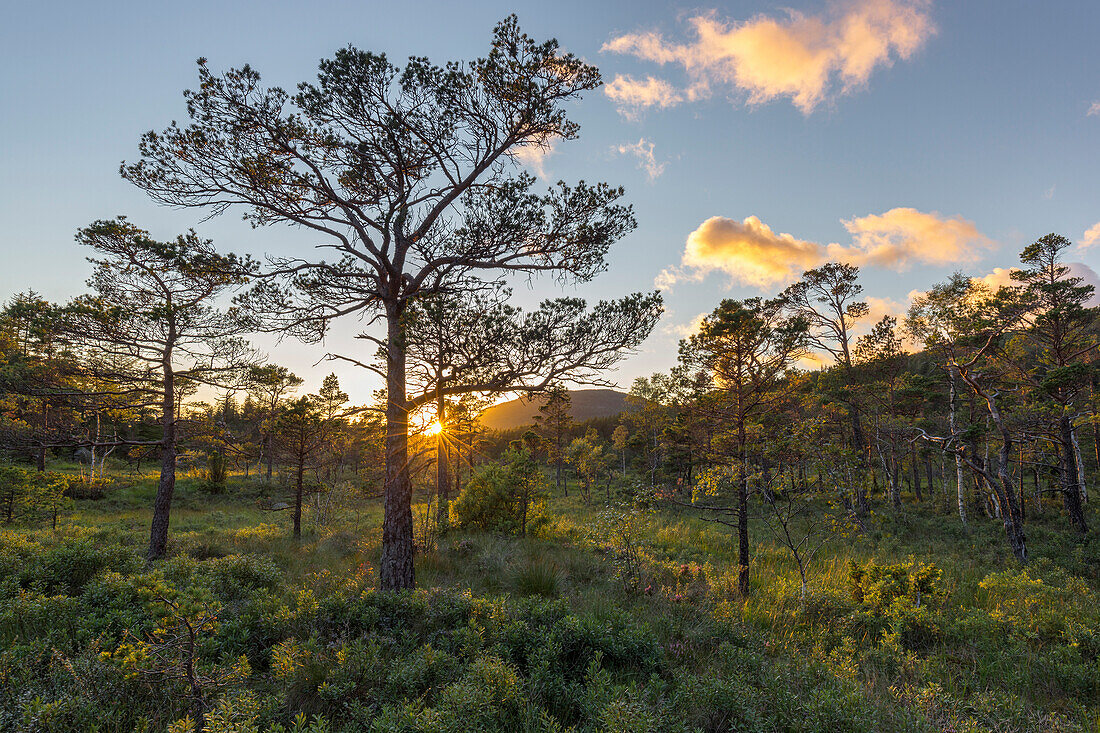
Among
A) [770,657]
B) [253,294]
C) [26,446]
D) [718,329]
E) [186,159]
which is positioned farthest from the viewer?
[26,446]

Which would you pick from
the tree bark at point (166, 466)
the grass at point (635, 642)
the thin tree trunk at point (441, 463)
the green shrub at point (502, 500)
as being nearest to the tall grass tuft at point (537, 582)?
the grass at point (635, 642)

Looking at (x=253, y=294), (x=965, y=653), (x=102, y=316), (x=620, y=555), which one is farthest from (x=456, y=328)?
(x=102, y=316)

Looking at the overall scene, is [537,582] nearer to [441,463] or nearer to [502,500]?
[502,500]

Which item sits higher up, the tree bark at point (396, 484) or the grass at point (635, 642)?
the tree bark at point (396, 484)

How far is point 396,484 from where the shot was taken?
853 centimetres

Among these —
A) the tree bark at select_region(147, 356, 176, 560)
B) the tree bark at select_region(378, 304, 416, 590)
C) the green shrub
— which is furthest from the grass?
the green shrub

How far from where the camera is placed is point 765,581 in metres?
10.7

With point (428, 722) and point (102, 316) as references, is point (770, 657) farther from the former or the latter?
point (102, 316)

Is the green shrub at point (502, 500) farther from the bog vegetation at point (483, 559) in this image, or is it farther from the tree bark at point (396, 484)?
the tree bark at point (396, 484)

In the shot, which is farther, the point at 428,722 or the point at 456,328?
the point at 456,328

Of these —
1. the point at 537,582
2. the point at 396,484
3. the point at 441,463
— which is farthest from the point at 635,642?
the point at 441,463

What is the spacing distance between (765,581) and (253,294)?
14.4 m

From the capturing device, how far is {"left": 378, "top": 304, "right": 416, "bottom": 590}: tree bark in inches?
328

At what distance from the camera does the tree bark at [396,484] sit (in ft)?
27.4
